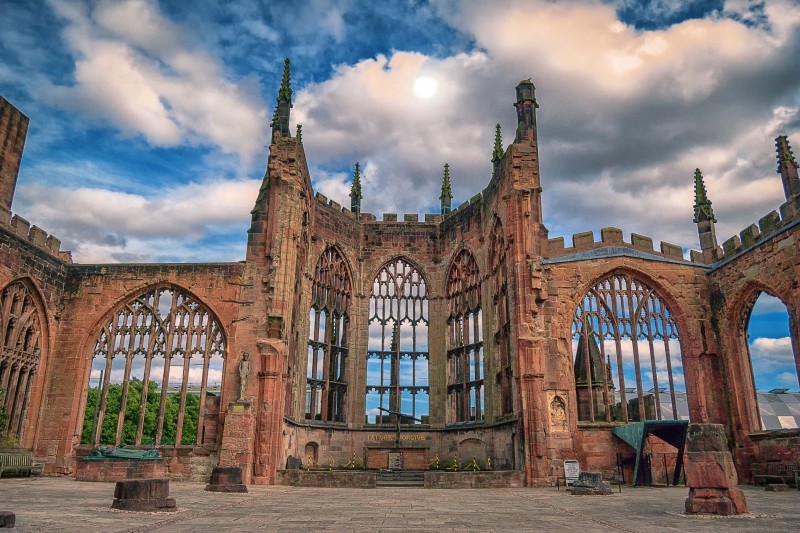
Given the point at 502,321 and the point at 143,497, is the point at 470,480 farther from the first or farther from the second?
the point at 143,497

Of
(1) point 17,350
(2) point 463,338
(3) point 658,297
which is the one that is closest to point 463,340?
(2) point 463,338

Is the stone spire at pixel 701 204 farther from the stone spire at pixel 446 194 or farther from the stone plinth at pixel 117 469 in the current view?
the stone plinth at pixel 117 469

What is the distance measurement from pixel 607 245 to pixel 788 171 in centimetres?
678

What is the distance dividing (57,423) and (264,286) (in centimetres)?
993

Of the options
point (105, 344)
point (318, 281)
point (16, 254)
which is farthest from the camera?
point (318, 281)

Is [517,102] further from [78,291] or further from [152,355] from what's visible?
[78,291]

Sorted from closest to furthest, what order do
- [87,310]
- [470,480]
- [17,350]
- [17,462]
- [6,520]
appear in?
[6,520], [470,480], [17,462], [17,350], [87,310]

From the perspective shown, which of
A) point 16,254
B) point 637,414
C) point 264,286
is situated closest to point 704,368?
point 637,414

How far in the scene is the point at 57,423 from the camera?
24.4 meters

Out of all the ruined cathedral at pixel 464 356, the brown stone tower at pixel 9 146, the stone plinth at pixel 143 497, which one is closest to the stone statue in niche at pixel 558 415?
the ruined cathedral at pixel 464 356

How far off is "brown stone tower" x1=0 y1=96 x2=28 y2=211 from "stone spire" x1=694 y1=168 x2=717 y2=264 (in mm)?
28127

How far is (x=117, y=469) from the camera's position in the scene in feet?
65.8

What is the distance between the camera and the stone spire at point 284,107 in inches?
1042

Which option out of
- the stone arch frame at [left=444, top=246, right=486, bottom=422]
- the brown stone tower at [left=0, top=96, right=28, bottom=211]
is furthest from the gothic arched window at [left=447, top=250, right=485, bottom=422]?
the brown stone tower at [left=0, top=96, right=28, bottom=211]
